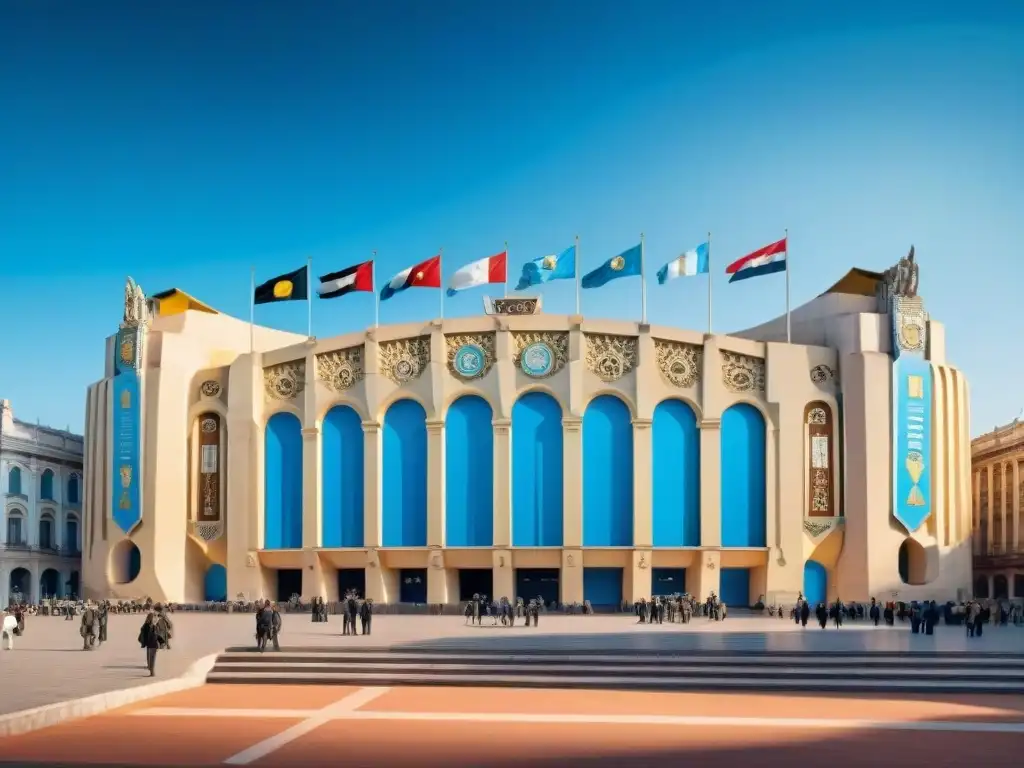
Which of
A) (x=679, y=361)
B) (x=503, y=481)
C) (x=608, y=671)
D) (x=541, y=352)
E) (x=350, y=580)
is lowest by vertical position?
(x=350, y=580)

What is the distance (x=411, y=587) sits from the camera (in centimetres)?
5944

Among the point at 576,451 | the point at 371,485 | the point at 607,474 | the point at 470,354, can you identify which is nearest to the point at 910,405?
the point at 607,474

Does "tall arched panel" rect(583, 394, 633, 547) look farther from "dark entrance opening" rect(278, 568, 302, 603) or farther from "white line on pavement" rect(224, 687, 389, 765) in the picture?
"white line on pavement" rect(224, 687, 389, 765)

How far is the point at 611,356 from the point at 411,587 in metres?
15.8

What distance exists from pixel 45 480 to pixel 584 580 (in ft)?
122

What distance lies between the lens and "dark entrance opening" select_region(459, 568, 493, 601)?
5906cm

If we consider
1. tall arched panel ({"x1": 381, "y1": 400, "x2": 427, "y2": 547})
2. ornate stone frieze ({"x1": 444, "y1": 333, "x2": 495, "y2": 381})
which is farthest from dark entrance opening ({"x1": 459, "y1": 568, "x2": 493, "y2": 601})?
ornate stone frieze ({"x1": 444, "y1": 333, "x2": 495, "y2": 381})

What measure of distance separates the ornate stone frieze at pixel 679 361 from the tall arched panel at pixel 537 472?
18.8ft

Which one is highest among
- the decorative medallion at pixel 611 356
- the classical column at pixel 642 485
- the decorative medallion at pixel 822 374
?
the decorative medallion at pixel 611 356

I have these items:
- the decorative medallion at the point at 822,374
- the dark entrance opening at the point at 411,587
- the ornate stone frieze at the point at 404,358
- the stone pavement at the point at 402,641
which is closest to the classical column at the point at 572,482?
the ornate stone frieze at the point at 404,358

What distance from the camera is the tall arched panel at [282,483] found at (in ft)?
194

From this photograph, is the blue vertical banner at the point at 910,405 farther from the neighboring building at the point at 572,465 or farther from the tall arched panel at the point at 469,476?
the tall arched panel at the point at 469,476

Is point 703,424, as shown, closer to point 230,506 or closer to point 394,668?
point 230,506

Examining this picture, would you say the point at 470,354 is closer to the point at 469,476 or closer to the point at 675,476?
the point at 469,476
